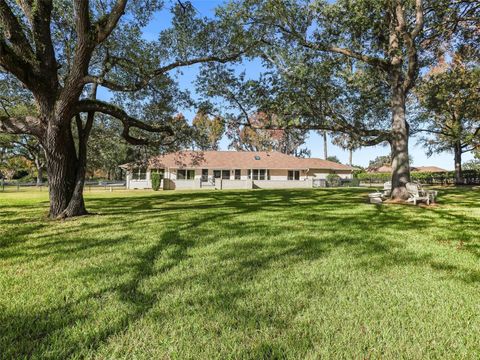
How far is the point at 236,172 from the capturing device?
38.0 metres

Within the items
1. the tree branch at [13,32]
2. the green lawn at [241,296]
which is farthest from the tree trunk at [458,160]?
the tree branch at [13,32]

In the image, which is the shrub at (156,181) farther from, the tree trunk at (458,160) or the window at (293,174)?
the tree trunk at (458,160)

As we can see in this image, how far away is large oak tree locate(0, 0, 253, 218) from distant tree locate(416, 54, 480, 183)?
43.9ft

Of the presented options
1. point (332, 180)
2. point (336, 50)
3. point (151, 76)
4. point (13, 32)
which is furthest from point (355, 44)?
point (332, 180)

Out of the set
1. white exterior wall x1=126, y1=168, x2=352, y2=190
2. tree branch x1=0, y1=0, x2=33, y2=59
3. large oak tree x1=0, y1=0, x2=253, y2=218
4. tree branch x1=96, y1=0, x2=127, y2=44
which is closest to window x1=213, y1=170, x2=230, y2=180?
white exterior wall x1=126, y1=168, x2=352, y2=190

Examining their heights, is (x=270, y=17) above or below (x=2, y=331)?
above

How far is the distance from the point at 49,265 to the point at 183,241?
2.32 metres

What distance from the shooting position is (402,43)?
43.7 feet

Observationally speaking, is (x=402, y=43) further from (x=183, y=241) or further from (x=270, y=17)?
(x=183, y=241)

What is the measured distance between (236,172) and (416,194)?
86.4 feet

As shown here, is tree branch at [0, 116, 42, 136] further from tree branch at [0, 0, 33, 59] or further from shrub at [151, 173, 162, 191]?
shrub at [151, 173, 162, 191]

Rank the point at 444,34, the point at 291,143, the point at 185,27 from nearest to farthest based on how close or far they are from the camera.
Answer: the point at 185,27
the point at 444,34
the point at 291,143

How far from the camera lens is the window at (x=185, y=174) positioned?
3631cm

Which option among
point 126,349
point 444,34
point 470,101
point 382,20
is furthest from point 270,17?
point 470,101
